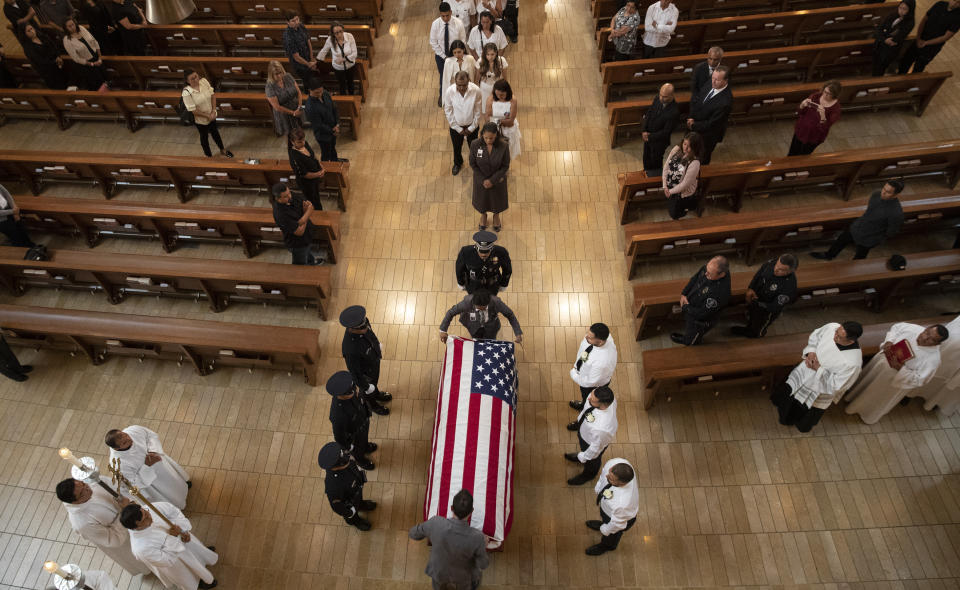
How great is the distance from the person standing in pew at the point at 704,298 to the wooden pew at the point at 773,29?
4.67 m

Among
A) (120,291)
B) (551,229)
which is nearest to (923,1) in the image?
(551,229)

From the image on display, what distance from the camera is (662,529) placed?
4.84 m

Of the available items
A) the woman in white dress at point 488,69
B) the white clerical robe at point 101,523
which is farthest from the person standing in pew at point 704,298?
the white clerical robe at point 101,523

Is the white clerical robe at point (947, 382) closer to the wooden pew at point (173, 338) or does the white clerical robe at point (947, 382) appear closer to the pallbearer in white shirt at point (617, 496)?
the pallbearer in white shirt at point (617, 496)

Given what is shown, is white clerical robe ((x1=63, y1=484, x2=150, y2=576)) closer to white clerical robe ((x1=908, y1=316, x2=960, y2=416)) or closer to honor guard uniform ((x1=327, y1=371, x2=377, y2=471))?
honor guard uniform ((x1=327, y1=371, x2=377, y2=471))

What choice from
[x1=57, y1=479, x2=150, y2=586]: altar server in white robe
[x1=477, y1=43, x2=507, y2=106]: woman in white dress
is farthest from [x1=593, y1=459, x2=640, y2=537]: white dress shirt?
[x1=477, y1=43, x2=507, y2=106]: woman in white dress

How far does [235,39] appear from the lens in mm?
8836

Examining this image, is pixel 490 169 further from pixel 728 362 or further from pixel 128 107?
pixel 128 107

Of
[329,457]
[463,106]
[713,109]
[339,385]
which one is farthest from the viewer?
[463,106]

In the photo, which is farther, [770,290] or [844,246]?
[844,246]

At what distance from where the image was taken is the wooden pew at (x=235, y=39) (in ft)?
27.9

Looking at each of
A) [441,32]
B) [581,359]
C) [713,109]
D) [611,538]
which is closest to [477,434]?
[581,359]

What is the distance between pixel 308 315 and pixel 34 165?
4.35 meters

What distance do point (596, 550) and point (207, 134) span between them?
266 inches
